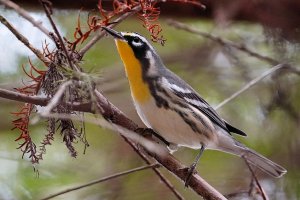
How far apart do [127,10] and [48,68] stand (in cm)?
28

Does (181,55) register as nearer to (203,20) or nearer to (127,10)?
(203,20)

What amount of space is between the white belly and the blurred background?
0.36m

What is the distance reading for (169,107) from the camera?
208 cm

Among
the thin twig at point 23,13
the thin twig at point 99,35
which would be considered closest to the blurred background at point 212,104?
the thin twig at point 99,35

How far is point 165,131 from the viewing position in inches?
80.0

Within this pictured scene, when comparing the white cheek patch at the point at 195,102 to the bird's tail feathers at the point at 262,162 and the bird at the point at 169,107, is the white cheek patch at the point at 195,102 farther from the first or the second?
the bird's tail feathers at the point at 262,162

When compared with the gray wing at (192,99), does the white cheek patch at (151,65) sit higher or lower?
higher

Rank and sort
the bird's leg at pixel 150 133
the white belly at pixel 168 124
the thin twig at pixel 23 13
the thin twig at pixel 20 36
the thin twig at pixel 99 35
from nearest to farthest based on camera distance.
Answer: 1. the thin twig at pixel 23 13
2. the thin twig at pixel 20 36
3. the thin twig at pixel 99 35
4. the bird's leg at pixel 150 133
5. the white belly at pixel 168 124

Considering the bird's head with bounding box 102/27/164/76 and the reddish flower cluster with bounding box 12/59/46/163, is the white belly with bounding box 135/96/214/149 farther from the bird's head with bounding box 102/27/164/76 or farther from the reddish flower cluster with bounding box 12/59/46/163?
the reddish flower cluster with bounding box 12/59/46/163

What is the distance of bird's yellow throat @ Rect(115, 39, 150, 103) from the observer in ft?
6.69

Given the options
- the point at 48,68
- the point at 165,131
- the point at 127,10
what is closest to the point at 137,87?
the point at 165,131

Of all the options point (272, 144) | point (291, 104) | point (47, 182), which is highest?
point (291, 104)

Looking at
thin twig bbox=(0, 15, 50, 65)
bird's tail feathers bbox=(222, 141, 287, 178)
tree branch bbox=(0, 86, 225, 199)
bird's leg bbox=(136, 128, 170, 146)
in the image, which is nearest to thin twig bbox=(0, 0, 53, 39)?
thin twig bbox=(0, 15, 50, 65)

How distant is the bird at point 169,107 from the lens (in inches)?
80.0
